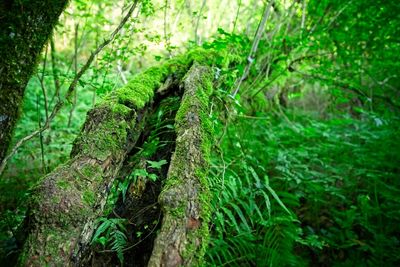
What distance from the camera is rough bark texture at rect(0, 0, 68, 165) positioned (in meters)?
1.86

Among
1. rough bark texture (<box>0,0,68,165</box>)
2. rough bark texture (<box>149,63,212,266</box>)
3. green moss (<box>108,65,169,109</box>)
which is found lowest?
rough bark texture (<box>149,63,212,266</box>)

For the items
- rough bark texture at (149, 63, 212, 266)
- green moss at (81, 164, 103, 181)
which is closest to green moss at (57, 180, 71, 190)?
green moss at (81, 164, 103, 181)

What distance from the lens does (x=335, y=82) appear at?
4867 mm

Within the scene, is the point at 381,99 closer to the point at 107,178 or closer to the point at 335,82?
the point at 335,82

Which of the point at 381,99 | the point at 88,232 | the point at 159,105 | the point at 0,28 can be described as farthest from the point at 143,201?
the point at 381,99

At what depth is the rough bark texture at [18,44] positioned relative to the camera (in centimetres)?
186

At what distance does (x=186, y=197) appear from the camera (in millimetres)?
1356

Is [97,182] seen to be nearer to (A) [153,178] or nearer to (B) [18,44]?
(A) [153,178]

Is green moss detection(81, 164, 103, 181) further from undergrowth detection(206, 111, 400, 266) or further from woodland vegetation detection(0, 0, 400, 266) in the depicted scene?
undergrowth detection(206, 111, 400, 266)

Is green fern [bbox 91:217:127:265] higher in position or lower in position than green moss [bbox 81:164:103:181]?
lower

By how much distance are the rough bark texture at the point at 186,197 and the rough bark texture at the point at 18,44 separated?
3.62 feet

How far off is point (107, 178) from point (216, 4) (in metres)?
5.29

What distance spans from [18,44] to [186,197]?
1540 millimetres

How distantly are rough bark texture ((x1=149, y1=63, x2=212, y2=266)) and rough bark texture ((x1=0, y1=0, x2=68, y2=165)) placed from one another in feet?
3.62
